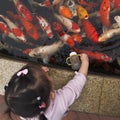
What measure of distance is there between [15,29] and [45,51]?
0.31 meters

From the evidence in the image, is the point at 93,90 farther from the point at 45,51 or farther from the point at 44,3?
the point at 44,3

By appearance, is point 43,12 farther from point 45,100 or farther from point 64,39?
point 45,100

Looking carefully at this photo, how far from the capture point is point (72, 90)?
9.44 feet

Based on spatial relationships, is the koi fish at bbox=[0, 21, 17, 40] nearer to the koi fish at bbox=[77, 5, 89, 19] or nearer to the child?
the koi fish at bbox=[77, 5, 89, 19]

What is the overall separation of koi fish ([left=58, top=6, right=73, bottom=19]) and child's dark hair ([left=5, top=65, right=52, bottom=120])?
661 millimetres

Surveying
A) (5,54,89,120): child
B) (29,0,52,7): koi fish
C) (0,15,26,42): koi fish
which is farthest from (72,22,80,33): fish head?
(5,54,89,120): child

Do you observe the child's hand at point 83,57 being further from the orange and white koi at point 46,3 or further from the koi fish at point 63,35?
the orange and white koi at point 46,3

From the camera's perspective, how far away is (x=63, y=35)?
125 inches

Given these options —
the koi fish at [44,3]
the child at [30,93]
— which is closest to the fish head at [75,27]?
the koi fish at [44,3]

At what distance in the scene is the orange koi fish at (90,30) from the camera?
304 centimetres

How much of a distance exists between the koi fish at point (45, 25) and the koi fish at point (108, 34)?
0.41 meters

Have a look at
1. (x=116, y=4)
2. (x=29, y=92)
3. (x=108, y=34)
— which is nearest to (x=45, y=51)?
(x=108, y=34)

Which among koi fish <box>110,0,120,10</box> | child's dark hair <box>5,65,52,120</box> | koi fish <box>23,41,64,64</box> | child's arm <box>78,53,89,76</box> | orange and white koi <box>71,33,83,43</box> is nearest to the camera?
child's dark hair <box>5,65,52,120</box>

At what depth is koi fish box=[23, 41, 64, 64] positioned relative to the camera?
3250 millimetres
